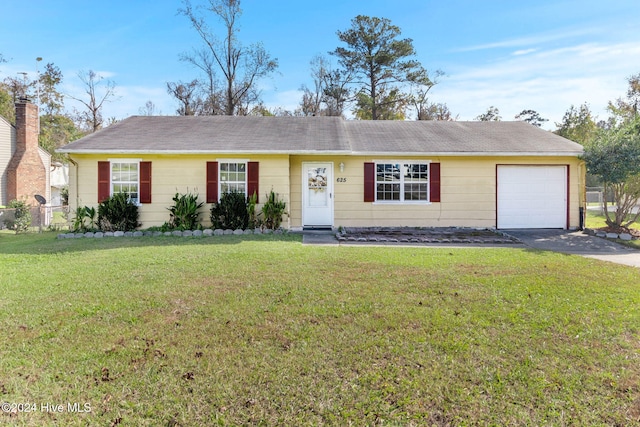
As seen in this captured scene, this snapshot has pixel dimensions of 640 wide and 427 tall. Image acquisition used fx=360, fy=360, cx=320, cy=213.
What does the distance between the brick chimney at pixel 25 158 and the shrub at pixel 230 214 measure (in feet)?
49.4

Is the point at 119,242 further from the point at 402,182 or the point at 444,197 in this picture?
the point at 444,197

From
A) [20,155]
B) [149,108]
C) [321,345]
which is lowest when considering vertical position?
[321,345]

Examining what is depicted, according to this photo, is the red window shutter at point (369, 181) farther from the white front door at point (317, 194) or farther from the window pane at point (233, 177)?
the window pane at point (233, 177)

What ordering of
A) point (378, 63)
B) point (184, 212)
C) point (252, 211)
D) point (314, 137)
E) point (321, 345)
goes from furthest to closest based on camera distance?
point (378, 63) < point (314, 137) < point (252, 211) < point (184, 212) < point (321, 345)

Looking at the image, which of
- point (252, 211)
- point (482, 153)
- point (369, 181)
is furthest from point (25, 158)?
point (482, 153)

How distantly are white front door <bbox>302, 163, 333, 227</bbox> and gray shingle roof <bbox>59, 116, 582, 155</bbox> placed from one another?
2.82 feet

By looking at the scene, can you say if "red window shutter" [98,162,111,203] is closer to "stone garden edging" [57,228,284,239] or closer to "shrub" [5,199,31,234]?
"stone garden edging" [57,228,284,239]

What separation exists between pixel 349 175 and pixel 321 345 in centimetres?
896

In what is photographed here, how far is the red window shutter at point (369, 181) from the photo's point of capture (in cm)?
1193

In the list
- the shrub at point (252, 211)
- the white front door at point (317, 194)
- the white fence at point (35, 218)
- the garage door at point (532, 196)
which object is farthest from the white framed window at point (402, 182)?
the white fence at point (35, 218)

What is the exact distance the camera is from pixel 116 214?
35.8 ft

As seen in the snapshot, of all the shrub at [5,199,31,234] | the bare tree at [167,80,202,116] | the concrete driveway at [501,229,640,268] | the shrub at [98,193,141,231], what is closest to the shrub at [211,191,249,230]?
the shrub at [98,193,141,231]

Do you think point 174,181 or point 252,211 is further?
point 174,181

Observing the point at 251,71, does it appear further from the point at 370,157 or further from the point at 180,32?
the point at 370,157
